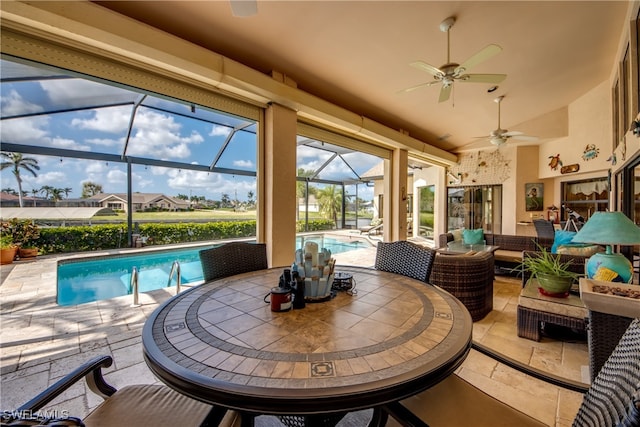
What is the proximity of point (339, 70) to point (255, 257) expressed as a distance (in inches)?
111

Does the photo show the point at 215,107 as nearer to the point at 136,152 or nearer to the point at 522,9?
the point at 522,9

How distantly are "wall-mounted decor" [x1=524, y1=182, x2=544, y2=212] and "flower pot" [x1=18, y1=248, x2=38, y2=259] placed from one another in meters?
12.2

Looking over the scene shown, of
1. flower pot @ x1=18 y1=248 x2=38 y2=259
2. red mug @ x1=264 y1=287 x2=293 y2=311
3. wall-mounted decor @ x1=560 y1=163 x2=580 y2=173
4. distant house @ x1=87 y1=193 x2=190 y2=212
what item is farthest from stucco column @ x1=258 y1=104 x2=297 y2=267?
wall-mounted decor @ x1=560 y1=163 x2=580 y2=173

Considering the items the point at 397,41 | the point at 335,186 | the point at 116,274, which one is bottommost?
the point at 116,274

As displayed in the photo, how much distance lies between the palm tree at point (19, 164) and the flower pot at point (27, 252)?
1.12 metres

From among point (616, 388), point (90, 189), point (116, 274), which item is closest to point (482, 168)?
point (616, 388)

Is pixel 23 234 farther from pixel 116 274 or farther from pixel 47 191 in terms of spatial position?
pixel 116 274

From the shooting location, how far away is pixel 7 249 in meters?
5.51

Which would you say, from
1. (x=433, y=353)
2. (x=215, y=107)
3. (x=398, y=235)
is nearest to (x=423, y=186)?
(x=398, y=235)

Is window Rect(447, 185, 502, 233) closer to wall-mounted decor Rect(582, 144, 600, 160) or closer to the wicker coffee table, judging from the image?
wall-mounted decor Rect(582, 144, 600, 160)

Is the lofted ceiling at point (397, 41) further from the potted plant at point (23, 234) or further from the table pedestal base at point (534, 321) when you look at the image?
the potted plant at point (23, 234)

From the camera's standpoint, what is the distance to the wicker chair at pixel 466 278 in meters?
2.97

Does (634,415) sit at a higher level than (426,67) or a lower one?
Result: lower

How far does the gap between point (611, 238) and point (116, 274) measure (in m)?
7.61
